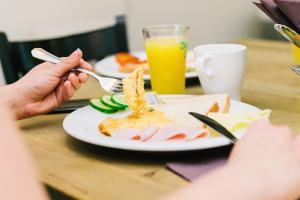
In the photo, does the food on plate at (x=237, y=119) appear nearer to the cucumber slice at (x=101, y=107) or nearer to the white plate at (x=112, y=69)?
the cucumber slice at (x=101, y=107)

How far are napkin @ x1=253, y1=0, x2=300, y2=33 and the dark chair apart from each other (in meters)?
0.59

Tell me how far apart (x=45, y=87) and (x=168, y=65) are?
0.29 m

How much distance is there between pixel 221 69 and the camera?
1.07 meters

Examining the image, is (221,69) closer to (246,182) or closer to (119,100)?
(119,100)

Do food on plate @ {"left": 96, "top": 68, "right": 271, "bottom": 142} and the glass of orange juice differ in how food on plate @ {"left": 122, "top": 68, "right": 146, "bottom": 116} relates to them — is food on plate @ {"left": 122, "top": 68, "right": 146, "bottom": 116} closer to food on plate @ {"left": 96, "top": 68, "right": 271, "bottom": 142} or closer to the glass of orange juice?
food on plate @ {"left": 96, "top": 68, "right": 271, "bottom": 142}

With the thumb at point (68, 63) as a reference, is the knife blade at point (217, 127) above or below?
below

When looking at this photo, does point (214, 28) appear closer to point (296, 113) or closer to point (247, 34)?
point (247, 34)

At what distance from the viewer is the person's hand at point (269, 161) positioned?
2.02 ft

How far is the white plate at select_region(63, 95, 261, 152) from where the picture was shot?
2.47 ft

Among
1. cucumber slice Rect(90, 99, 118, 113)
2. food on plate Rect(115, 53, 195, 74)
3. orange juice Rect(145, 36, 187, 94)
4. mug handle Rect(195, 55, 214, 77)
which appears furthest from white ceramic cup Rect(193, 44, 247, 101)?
food on plate Rect(115, 53, 195, 74)

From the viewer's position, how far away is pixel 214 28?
3307 millimetres

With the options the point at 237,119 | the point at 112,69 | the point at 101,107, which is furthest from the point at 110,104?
the point at 112,69

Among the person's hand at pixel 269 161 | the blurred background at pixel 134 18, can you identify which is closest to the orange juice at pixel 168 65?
the person's hand at pixel 269 161

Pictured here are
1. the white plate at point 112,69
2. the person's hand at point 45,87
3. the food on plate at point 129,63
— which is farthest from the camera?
the food on plate at point 129,63
